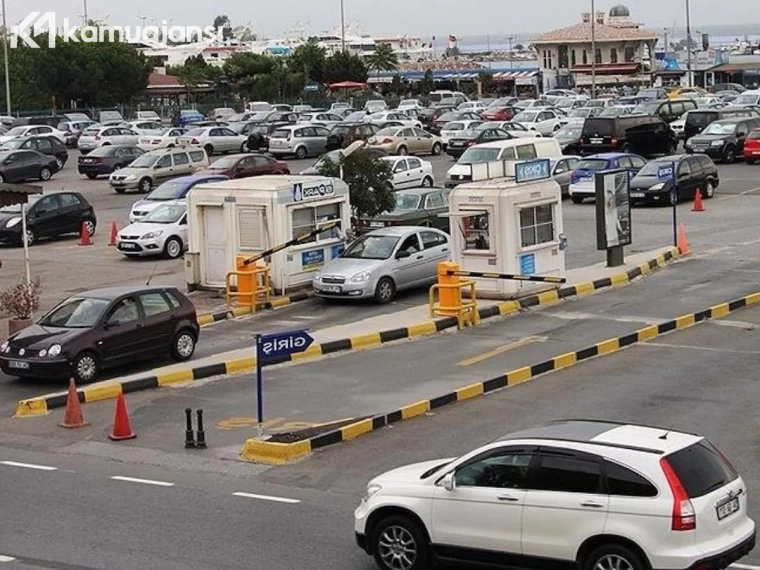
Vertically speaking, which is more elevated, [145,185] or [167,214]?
[145,185]

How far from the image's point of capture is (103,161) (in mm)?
53938

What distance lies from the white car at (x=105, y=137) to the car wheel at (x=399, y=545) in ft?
172

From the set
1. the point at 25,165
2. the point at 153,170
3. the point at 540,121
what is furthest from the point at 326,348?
the point at 540,121

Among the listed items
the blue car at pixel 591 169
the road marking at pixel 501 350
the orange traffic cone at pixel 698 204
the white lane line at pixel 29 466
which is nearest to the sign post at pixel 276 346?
the white lane line at pixel 29 466

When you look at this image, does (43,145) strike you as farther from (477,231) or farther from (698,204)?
(477,231)

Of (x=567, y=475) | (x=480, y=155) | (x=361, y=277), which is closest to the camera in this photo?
(x=567, y=475)

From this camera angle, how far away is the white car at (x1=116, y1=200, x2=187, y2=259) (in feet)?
111

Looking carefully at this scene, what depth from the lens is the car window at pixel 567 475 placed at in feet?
36.3

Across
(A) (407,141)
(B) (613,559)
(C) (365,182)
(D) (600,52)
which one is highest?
(D) (600,52)

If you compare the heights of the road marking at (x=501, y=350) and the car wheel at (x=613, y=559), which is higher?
the car wheel at (x=613, y=559)

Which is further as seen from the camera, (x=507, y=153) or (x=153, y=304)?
(x=507, y=153)

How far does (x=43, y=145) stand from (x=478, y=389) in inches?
1607

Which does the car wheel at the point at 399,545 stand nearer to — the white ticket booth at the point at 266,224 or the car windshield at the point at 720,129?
the white ticket booth at the point at 266,224

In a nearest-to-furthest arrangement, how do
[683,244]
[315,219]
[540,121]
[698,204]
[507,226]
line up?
[507,226], [315,219], [683,244], [698,204], [540,121]
